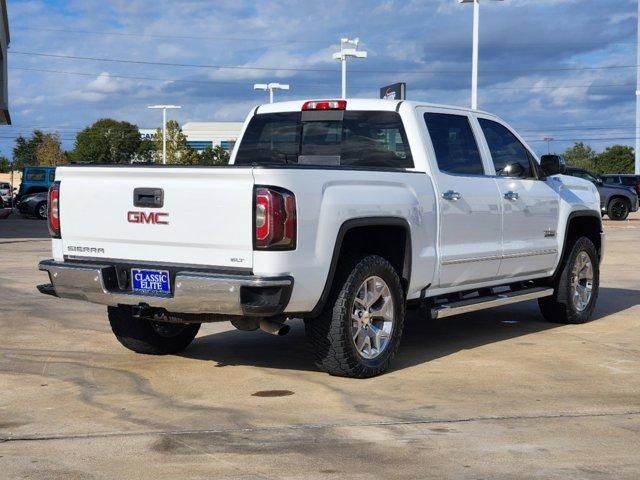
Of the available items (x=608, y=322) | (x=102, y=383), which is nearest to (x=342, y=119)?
(x=102, y=383)

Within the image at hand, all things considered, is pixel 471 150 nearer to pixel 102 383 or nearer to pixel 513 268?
pixel 513 268

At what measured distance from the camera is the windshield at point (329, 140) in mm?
8000

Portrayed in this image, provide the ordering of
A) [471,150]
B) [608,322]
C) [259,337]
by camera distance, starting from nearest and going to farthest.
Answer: [471,150]
[259,337]
[608,322]

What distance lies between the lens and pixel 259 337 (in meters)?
9.12

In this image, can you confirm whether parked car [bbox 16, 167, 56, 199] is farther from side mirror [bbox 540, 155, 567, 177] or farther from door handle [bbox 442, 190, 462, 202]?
door handle [bbox 442, 190, 462, 202]

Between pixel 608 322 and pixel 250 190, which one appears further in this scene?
pixel 608 322

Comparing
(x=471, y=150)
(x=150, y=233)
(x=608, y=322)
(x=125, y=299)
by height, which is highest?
(x=471, y=150)

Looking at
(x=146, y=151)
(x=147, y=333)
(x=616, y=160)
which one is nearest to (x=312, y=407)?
(x=147, y=333)

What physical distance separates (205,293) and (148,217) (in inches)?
30.0

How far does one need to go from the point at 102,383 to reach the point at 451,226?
2947 millimetres

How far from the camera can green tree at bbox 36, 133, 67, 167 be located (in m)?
84.3

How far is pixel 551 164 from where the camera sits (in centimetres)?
927

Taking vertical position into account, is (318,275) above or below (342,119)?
below

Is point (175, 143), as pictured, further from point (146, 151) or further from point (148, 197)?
point (148, 197)
